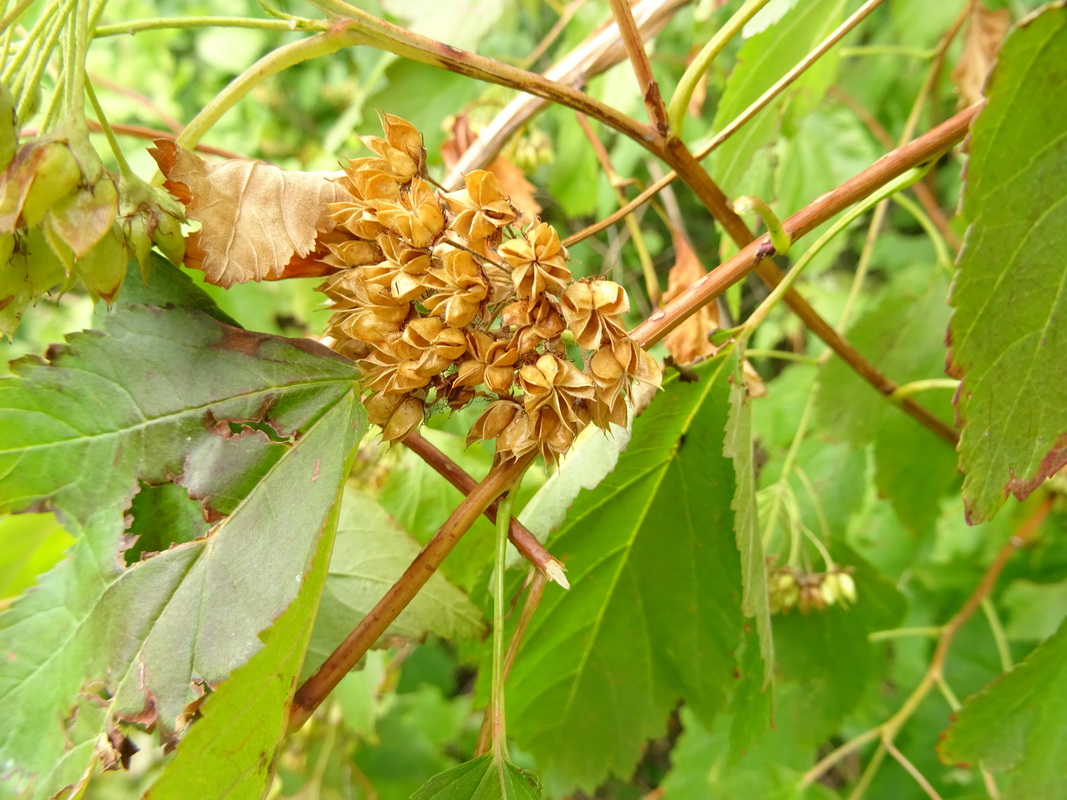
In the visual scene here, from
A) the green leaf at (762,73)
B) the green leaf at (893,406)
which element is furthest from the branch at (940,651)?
the green leaf at (762,73)

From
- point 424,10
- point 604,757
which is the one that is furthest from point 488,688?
point 424,10

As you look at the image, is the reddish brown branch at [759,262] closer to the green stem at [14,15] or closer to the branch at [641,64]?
the branch at [641,64]

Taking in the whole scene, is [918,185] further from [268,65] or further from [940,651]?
[268,65]

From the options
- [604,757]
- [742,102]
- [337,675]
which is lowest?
[604,757]

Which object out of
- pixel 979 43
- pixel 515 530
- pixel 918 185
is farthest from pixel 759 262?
pixel 918 185

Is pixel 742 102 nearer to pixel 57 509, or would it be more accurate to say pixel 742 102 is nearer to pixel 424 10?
pixel 424 10

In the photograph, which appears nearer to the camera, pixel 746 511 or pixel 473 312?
pixel 473 312
